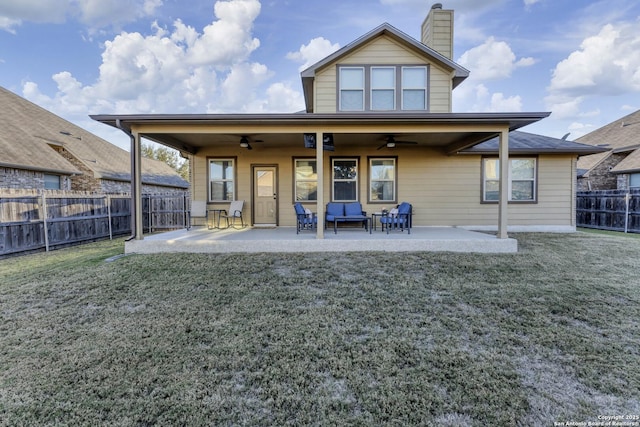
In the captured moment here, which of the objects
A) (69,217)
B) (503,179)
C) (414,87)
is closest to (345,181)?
(414,87)

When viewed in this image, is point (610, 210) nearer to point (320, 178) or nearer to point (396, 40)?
point (396, 40)

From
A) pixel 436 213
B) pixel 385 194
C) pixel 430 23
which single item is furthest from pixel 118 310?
pixel 430 23

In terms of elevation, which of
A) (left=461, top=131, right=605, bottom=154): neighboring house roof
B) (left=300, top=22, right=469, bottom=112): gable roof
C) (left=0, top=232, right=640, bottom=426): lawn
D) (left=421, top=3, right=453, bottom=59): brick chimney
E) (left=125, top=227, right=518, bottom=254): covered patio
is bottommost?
(left=0, top=232, right=640, bottom=426): lawn

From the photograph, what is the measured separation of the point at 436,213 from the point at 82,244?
10032mm

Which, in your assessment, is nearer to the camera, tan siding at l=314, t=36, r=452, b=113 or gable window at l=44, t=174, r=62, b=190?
tan siding at l=314, t=36, r=452, b=113

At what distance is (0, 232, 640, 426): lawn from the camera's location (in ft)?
6.15

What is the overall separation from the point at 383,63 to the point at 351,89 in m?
1.19

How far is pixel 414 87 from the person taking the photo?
28.9 feet

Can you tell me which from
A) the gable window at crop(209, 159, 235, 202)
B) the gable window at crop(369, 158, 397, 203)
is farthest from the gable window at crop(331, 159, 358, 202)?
the gable window at crop(209, 159, 235, 202)

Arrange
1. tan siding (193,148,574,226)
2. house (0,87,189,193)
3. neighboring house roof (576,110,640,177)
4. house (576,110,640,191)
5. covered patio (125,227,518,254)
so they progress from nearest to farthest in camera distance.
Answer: covered patio (125,227,518,254), tan siding (193,148,574,226), house (0,87,189,193), house (576,110,640,191), neighboring house roof (576,110,640,177)

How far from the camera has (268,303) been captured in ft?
Result: 12.0

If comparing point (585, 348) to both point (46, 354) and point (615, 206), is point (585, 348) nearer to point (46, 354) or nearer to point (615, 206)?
point (46, 354)

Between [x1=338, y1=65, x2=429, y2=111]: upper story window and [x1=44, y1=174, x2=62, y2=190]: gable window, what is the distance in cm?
1153

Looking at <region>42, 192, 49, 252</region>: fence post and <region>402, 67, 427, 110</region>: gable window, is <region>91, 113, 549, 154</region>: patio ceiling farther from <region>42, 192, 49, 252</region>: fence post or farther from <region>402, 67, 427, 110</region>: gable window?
<region>42, 192, 49, 252</region>: fence post
